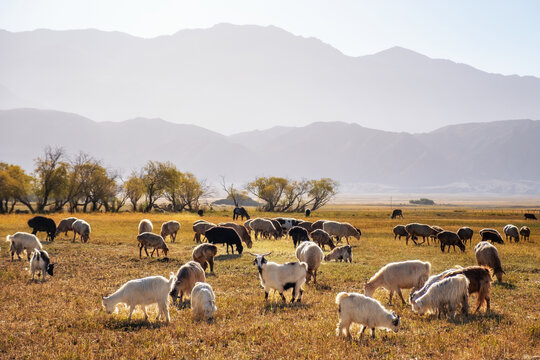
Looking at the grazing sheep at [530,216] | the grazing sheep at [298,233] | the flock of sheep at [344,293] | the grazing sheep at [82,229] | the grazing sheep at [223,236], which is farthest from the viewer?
the grazing sheep at [530,216]

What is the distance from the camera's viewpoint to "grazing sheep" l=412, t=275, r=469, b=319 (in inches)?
439

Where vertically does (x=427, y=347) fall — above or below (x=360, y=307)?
below

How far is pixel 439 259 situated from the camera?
23.2 m

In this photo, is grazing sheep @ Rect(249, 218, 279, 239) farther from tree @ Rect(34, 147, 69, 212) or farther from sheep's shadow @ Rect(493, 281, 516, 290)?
tree @ Rect(34, 147, 69, 212)

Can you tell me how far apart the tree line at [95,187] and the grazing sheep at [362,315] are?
5994 cm

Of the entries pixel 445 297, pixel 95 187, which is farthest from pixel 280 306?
pixel 95 187

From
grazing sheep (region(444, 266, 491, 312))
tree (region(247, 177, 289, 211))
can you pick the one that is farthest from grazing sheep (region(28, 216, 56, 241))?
tree (region(247, 177, 289, 211))

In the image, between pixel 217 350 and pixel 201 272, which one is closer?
pixel 217 350

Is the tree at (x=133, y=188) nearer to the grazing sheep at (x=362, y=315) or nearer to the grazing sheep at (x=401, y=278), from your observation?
the grazing sheep at (x=401, y=278)

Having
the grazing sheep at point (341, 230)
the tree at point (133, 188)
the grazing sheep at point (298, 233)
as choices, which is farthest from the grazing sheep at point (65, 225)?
the tree at point (133, 188)

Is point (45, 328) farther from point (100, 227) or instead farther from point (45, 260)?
point (100, 227)

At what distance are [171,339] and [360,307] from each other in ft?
14.9

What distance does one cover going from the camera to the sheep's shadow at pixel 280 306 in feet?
39.5

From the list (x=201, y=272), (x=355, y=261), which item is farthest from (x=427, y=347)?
(x=355, y=261)
